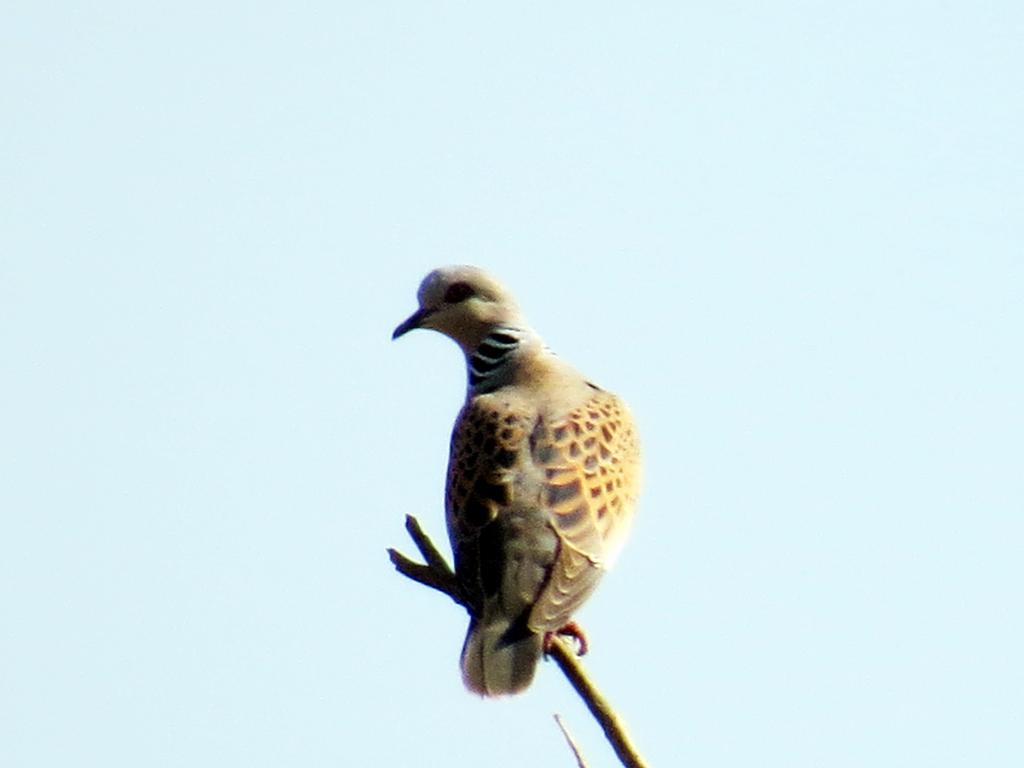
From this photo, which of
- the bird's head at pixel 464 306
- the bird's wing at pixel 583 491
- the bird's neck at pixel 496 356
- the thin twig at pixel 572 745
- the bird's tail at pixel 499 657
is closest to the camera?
the thin twig at pixel 572 745

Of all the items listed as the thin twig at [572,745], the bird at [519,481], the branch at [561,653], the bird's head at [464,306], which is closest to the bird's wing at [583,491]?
the bird at [519,481]

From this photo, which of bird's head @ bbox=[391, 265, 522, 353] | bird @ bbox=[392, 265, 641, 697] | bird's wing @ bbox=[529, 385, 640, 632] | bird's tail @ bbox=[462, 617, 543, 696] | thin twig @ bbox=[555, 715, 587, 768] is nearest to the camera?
thin twig @ bbox=[555, 715, 587, 768]

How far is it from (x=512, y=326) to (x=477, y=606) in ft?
5.69

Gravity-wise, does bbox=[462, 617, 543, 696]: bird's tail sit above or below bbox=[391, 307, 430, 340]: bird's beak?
below

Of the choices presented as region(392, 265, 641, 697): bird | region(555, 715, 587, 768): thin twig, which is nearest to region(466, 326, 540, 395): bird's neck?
region(392, 265, 641, 697): bird

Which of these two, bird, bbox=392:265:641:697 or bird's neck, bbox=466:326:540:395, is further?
bird's neck, bbox=466:326:540:395

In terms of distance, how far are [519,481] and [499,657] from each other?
0.74 m

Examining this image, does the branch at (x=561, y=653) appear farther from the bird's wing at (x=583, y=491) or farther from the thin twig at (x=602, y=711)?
the bird's wing at (x=583, y=491)

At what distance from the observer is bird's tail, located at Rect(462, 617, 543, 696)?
5.08 metres

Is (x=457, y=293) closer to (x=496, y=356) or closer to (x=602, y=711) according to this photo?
(x=496, y=356)

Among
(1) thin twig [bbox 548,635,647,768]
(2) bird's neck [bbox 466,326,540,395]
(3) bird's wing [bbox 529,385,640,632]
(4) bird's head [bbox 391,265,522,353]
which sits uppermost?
(4) bird's head [bbox 391,265,522,353]

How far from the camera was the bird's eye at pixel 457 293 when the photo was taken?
683 centimetres

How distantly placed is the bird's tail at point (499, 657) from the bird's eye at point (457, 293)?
1878mm

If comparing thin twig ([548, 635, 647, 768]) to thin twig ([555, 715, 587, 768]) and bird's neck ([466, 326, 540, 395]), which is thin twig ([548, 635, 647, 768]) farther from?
bird's neck ([466, 326, 540, 395])
